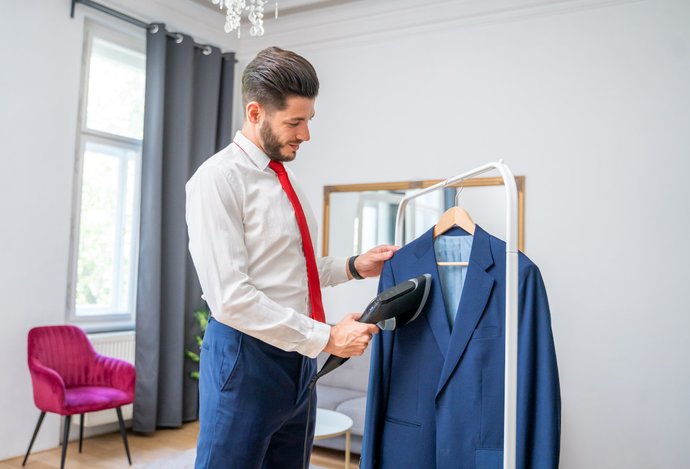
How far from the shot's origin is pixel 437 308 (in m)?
1.58

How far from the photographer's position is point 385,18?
4.43m

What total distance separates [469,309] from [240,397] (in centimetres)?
61

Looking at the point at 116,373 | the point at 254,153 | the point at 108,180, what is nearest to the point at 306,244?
the point at 254,153

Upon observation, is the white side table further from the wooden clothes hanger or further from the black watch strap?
the wooden clothes hanger

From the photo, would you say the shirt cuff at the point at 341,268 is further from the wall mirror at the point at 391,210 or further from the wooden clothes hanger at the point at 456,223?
the wall mirror at the point at 391,210

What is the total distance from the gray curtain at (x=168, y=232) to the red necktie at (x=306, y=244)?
2.81m

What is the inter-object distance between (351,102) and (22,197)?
2389 millimetres

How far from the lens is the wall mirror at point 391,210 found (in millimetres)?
3865

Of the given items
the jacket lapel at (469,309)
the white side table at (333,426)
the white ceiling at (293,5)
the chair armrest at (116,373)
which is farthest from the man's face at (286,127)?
the white ceiling at (293,5)

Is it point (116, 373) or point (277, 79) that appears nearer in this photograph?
point (277, 79)

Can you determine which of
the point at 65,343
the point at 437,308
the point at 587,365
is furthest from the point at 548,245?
the point at 65,343

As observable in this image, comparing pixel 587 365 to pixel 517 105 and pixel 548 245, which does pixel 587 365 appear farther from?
pixel 517 105

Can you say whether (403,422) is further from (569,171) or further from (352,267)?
(569,171)

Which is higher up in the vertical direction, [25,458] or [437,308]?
[437,308]
